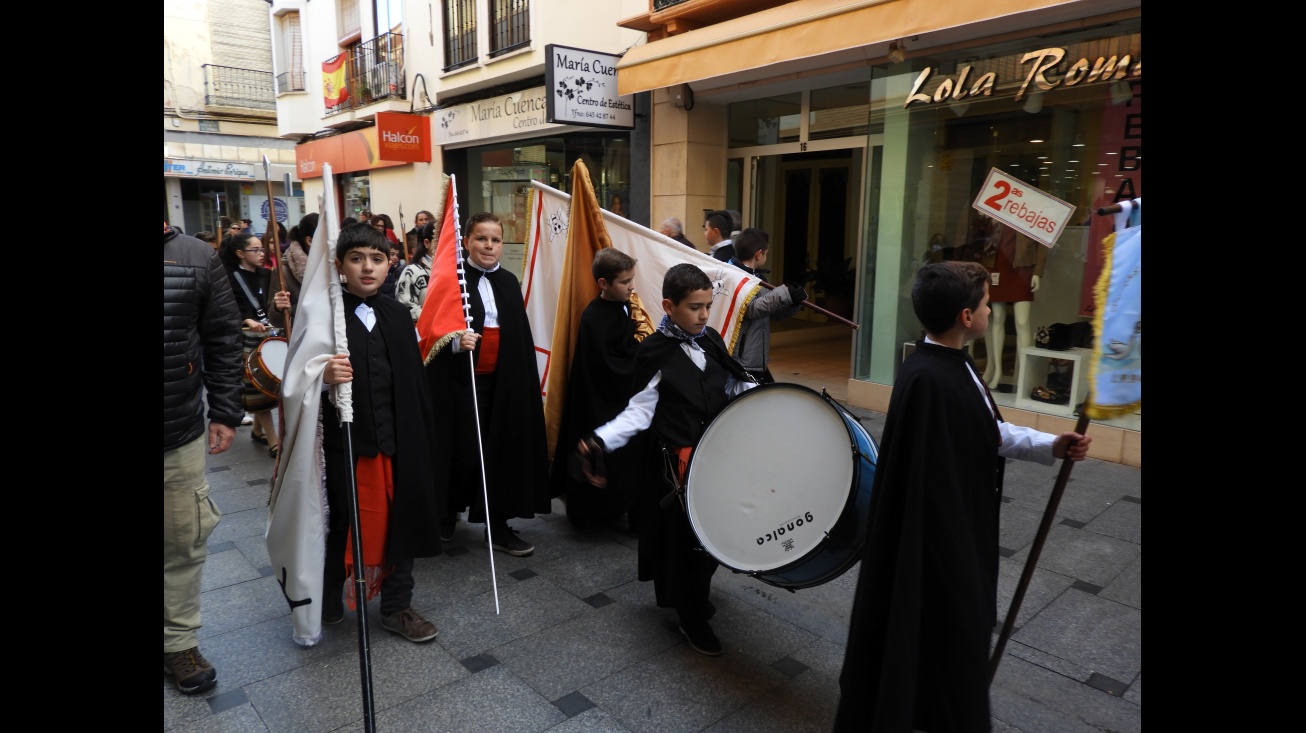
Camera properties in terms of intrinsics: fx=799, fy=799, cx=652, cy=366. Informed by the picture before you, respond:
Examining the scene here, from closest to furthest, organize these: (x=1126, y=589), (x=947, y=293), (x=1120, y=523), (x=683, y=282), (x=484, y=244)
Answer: (x=947, y=293) < (x=683, y=282) < (x=1126, y=589) < (x=484, y=244) < (x=1120, y=523)

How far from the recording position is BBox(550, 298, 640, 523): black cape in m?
4.50

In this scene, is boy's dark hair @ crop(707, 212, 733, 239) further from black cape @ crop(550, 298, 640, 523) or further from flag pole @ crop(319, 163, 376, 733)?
flag pole @ crop(319, 163, 376, 733)

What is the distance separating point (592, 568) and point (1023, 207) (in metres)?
4.81

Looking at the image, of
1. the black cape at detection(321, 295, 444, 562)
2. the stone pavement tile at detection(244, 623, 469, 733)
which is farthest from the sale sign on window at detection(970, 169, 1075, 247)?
the stone pavement tile at detection(244, 623, 469, 733)

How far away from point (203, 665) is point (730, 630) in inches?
86.3

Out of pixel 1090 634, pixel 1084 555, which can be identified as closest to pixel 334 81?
pixel 1084 555

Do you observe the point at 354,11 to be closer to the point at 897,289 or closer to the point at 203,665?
the point at 897,289

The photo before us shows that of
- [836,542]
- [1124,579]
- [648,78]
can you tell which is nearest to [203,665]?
[836,542]

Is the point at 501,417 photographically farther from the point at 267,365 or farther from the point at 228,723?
the point at 267,365

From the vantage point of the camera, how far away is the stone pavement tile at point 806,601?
12.0 feet

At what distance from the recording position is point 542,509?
465cm

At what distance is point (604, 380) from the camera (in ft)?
15.0

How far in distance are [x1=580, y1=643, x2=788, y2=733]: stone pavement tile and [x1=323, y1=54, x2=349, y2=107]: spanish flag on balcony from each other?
676 inches

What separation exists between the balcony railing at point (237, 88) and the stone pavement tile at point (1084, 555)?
26358 mm
